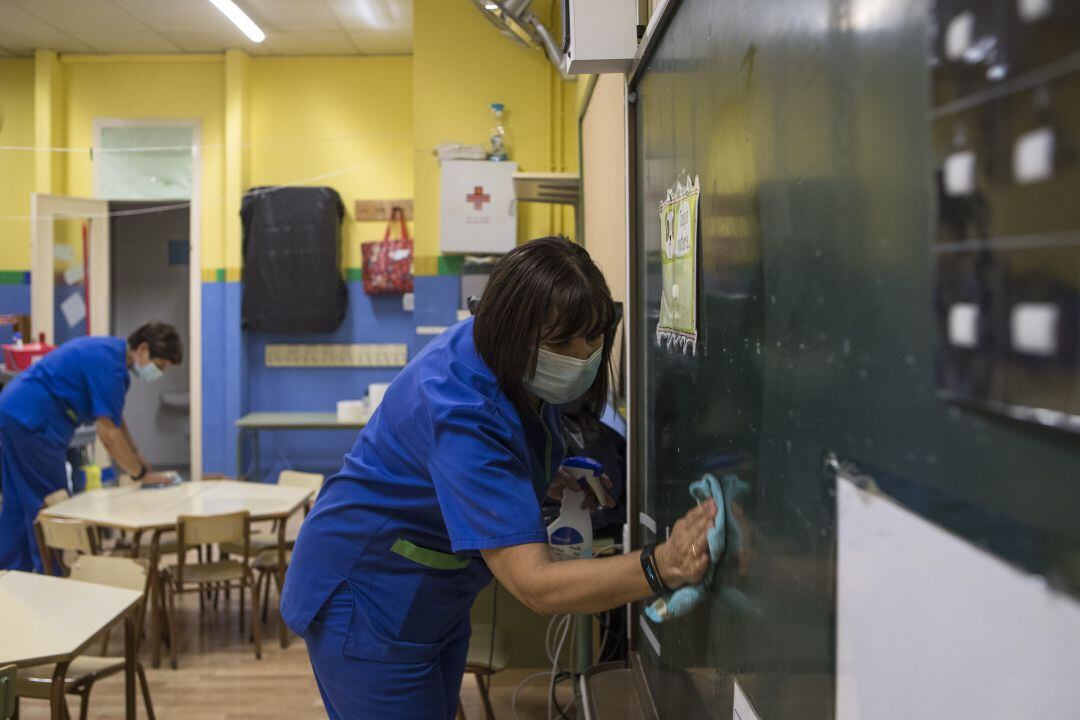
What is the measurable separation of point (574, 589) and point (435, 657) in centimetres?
56

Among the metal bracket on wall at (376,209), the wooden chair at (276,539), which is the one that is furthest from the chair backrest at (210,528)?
the metal bracket on wall at (376,209)

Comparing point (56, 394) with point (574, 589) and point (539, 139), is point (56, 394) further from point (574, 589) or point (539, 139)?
point (574, 589)

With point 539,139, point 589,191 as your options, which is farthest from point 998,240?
point 539,139

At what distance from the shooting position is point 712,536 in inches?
43.4

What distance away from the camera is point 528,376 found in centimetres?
135

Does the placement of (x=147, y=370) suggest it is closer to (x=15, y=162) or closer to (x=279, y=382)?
(x=279, y=382)

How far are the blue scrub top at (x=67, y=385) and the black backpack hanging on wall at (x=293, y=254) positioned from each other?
8.05 ft

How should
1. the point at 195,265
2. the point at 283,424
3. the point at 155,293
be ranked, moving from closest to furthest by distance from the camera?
the point at 283,424 < the point at 195,265 < the point at 155,293

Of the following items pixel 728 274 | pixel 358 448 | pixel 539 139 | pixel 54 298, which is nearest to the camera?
pixel 728 274

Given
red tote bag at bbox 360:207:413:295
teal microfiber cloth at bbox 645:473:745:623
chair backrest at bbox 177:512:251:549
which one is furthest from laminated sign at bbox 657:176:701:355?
red tote bag at bbox 360:207:413:295

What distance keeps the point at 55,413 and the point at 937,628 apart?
167 inches

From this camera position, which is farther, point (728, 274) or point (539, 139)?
point (539, 139)

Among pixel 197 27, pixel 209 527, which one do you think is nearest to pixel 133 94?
pixel 197 27

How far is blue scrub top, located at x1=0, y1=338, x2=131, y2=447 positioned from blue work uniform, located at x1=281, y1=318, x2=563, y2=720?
2.82 meters
